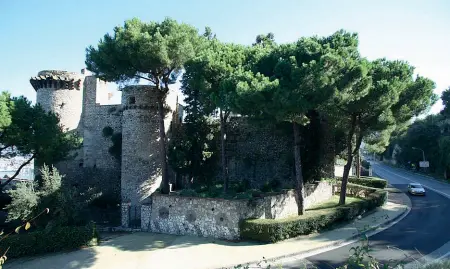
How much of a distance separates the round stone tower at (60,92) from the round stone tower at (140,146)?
388 inches

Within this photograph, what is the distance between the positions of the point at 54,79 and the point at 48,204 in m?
13.7

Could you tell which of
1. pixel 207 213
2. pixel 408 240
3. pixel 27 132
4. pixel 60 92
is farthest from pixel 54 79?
pixel 408 240

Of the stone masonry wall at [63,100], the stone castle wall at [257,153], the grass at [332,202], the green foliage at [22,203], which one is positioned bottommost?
the grass at [332,202]

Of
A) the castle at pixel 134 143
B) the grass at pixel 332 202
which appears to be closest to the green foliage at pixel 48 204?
the castle at pixel 134 143

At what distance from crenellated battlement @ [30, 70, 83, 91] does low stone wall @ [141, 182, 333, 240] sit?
15.0 metres

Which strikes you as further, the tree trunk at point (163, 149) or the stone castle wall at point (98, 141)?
the stone castle wall at point (98, 141)

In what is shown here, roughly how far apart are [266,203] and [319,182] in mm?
6616

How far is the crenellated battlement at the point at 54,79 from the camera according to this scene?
28.9 meters

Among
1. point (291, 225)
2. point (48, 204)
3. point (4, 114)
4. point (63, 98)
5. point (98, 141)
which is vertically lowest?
point (291, 225)

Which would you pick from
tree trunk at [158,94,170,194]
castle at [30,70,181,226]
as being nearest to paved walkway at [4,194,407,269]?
tree trunk at [158,94,170,194]

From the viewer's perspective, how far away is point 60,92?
29.2 meters

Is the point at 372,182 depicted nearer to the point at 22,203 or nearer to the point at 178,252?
the point at 178,252

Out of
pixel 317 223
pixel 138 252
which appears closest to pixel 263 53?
pixel 317 223

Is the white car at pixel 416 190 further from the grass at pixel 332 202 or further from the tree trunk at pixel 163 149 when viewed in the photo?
the tree trunk at pixel 163 149
